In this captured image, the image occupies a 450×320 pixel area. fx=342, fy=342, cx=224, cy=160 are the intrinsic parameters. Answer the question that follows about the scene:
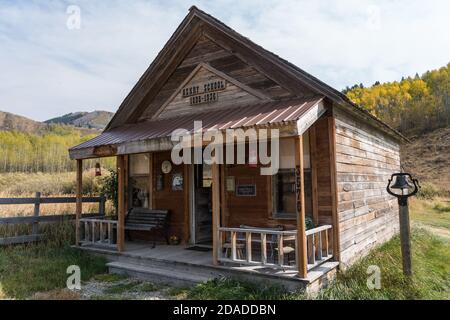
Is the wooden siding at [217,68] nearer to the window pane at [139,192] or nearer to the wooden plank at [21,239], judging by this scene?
the window pane at [139,192]

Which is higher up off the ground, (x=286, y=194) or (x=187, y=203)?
(x=286, y=194)

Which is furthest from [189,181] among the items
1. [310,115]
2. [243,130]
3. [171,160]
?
[310,115]

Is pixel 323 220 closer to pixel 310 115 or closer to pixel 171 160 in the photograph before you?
pixel 310 115

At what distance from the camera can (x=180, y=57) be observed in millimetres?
8758

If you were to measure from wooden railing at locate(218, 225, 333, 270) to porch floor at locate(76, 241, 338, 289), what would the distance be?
12cm

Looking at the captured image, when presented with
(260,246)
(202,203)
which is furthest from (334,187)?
(202,203)

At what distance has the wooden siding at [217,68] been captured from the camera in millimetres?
7426

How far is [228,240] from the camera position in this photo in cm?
753

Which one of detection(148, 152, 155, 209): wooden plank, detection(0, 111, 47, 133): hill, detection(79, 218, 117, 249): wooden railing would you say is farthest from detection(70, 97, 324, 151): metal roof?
detection(0, 111, 47, 133): hill

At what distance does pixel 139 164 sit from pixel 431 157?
4901 cm

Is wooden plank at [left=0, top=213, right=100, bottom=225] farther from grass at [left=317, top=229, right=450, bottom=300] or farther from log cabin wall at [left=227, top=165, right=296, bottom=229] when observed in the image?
grass at [left=317, top=229, right=450, bottom=300]

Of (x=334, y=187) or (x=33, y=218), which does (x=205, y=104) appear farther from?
(x=33, y=218)

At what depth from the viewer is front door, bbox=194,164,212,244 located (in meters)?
8.66

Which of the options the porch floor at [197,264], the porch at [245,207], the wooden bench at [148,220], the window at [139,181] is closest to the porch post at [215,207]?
the porch at [245,207]
